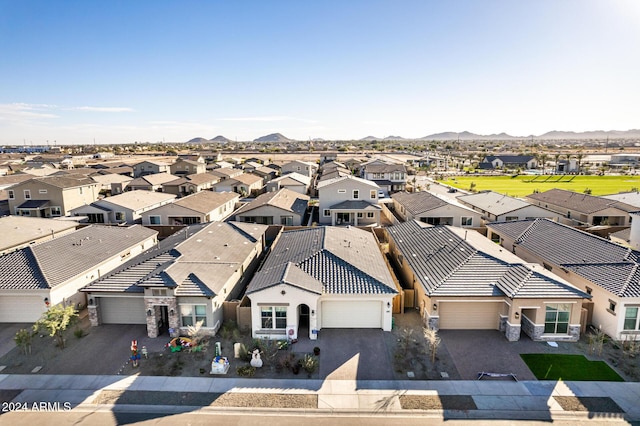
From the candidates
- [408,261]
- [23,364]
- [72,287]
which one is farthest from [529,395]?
[72,287]

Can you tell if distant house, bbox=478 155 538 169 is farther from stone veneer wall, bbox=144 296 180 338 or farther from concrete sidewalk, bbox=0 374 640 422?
stone veneer wall, bbox=144 296 180 338

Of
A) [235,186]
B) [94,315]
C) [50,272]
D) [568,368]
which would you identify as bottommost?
[568,368]

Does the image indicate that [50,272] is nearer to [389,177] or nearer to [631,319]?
[631,319]

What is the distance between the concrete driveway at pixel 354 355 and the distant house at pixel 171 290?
6.83 meters

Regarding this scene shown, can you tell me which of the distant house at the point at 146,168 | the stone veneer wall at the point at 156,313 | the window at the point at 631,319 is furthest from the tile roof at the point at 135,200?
the window at the point at 631,319

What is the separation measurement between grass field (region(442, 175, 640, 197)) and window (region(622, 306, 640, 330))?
5228 centimetres

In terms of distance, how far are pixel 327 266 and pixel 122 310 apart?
1309 centimetres

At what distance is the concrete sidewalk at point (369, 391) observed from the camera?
15.3 meters

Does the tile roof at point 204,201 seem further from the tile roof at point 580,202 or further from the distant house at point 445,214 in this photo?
the tile roof at point 580,202

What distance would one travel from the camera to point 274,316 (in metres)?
20.8

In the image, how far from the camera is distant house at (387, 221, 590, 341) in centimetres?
2033

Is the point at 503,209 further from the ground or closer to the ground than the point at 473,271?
further from the ground

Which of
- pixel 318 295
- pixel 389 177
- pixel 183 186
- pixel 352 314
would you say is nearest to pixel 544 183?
pixel 389 177

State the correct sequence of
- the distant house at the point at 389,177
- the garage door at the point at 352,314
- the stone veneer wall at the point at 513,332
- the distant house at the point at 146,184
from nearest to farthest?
the stone veneer wall at the point at 513,332
the garage door at the point at 352,314
the distant house at the point at 146,184
the distant house at the point at 389,177
